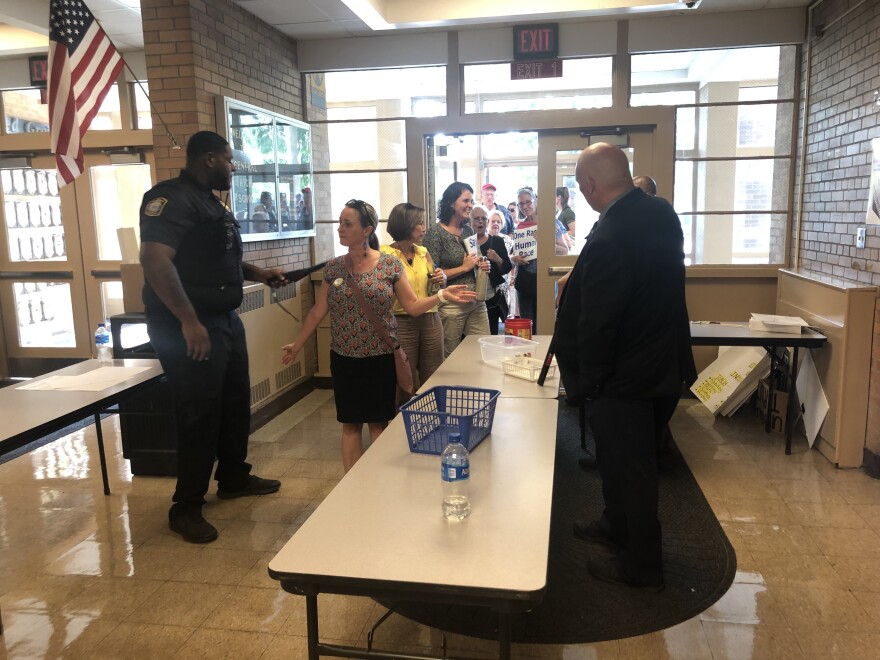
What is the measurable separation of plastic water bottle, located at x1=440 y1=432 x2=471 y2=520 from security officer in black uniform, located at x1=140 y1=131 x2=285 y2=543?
1.65 meters

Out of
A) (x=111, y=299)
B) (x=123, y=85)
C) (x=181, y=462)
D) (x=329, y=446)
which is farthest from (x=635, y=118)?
(x=111, y=299)

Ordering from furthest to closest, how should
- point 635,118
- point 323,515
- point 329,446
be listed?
point 635,118, point 329,446, point 323,515

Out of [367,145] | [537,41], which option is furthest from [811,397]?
[367,145]

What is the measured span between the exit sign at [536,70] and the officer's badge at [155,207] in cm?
353

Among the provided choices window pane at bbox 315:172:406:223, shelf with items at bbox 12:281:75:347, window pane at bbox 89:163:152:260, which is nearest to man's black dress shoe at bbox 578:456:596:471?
window pane at bbox 315:172:406:223

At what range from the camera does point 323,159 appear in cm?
618

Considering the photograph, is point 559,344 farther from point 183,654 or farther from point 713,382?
point 713,382

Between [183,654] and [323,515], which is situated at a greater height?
[323,515]

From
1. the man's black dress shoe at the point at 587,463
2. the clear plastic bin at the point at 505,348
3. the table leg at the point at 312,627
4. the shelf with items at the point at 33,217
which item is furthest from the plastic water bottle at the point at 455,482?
the shelf with items at the point at 33,217

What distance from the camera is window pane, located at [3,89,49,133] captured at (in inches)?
257

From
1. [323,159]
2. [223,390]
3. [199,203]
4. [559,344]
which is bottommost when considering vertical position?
[223,390]

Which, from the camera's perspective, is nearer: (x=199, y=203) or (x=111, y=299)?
(x=199, y=203)

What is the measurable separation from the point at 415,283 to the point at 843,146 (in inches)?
119

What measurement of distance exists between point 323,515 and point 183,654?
104 cm
